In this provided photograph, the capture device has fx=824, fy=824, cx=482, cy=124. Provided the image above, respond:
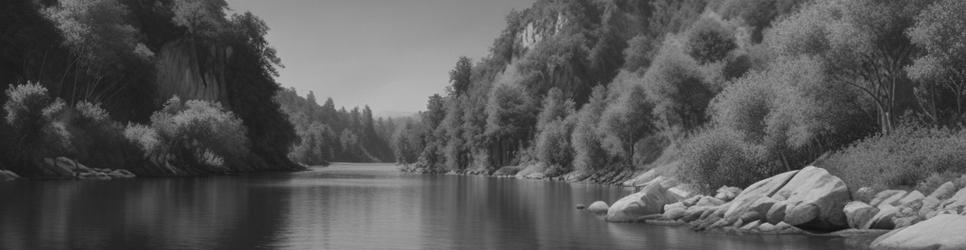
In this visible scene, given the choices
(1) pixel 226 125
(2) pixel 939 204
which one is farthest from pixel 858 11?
(1) pixel 226 125

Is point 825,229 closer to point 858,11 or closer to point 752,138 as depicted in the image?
point 858,11

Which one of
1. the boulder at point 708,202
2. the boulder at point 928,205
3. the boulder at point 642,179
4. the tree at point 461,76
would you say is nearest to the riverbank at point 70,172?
the boulder at point 642,179

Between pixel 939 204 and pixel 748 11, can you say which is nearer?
pixel 939 204

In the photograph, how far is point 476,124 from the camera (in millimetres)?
156875

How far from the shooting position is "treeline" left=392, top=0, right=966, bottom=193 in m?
48.9

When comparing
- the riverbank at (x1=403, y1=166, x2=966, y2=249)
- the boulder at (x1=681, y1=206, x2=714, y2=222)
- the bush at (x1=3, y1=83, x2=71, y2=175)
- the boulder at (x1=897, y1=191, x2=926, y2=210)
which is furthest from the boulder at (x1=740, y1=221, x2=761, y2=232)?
the bush at (x1=3, y1=83, x2=71, y2=175)

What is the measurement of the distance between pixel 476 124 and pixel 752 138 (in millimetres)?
98707

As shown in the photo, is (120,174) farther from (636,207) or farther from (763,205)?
(763,205)

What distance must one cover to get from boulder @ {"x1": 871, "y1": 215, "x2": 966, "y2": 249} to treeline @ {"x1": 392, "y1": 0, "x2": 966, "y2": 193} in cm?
1236

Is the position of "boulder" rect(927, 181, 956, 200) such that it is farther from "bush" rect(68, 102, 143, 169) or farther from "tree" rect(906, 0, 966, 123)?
"bush" rect(68, 102, 143, 169)

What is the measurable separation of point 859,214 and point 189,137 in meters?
85.7

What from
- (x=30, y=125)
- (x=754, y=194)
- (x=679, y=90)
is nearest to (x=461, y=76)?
(x=679, y=90)

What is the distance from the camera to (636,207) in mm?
43281

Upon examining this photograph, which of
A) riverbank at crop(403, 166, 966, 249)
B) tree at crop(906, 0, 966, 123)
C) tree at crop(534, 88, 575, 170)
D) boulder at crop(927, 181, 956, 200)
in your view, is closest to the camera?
riverbank at crop(403, 166, 966, 249)
